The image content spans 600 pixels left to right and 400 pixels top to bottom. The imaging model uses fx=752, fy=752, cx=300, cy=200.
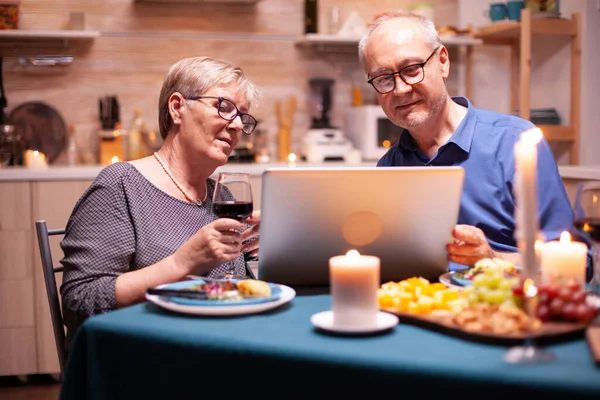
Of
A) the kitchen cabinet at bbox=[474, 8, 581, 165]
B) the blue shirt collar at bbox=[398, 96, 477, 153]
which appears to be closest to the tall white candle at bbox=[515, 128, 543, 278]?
the blue shirt collar at bbox=[398, 96, 477, 153]

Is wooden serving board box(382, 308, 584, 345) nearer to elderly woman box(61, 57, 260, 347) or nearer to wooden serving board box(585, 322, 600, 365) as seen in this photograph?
wooden serving board box(585, 322, 600, 365)

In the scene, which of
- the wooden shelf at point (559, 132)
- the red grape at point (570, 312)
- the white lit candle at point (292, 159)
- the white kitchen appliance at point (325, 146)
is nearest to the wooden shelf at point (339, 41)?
the white kitchen appliance at point (325, 146)

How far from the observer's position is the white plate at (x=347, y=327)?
3.54ft

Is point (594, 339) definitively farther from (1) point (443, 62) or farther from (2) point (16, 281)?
(2) point (16, 281)

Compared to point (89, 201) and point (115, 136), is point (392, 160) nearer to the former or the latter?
point (89, 201)

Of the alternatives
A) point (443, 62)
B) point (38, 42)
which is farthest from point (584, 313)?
point (38, 42)

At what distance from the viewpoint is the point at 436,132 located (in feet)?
7.07

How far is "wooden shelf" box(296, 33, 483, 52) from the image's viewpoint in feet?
13.0

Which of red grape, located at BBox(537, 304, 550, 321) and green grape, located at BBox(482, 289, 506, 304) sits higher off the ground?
green grape, located at BBox(482, 289, 506, 304)

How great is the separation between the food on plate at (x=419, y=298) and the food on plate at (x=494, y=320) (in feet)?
0.23

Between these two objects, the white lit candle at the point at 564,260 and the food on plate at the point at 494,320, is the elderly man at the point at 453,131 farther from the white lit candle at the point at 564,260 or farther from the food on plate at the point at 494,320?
the food on plate at the point at 494,320

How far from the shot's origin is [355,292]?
1.09 metres

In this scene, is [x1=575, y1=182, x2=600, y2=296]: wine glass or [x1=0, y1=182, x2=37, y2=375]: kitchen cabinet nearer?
[x1=575, y1=182, x2=600, y2=296]: wine glass

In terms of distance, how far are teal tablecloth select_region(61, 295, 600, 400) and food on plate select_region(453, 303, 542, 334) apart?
0.08 ft
